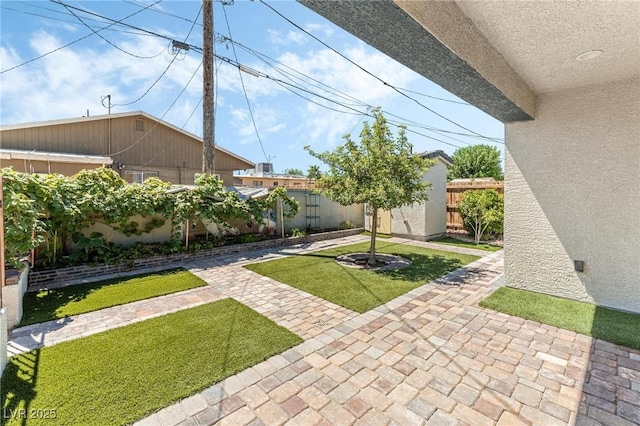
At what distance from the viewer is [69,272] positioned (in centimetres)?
614

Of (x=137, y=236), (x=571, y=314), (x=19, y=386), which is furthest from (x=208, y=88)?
(x=571, y=314)

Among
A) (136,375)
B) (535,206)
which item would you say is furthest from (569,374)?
(136,375)

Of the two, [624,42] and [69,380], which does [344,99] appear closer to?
[624,42]

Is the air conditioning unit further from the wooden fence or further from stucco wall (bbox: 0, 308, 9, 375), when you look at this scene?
stucco wall (bbox: 0, 308, 9, 375)

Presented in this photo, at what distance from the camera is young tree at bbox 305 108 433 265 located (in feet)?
22.4

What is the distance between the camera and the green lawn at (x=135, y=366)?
246cm

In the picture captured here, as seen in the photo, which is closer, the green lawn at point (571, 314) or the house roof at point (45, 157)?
the green lawn at point (571, 314)

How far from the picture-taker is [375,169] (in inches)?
277

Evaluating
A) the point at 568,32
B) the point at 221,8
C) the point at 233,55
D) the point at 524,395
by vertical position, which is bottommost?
the point at 524,395

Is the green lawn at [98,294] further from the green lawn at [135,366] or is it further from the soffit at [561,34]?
the soffit at [561,34]

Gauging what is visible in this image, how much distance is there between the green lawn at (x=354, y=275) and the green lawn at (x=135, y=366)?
1.66 m

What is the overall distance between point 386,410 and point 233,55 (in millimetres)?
11564

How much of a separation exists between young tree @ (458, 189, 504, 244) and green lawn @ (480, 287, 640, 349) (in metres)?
5.73

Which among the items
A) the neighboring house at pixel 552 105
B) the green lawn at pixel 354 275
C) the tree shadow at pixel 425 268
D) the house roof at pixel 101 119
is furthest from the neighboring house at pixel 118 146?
the neighboring house at pixel 552 105
